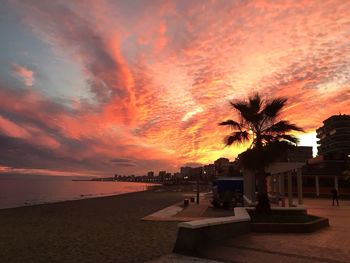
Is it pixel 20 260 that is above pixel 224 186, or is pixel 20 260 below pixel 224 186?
below

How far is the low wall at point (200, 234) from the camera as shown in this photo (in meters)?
9.22

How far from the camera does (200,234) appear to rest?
948cm

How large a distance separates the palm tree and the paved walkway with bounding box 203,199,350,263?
15.1 ft

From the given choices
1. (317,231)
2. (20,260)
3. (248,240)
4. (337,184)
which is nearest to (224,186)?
(337,184)

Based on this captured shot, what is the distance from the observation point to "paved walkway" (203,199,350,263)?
8.61m

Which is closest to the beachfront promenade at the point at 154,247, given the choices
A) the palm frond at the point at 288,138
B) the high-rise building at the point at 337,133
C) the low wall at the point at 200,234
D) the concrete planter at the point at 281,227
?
the low wall at the point at 200,234

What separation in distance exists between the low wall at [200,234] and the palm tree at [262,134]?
5.91 m

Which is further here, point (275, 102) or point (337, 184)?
point (337, 184)

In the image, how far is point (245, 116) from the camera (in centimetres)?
1712

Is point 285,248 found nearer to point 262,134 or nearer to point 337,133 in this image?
point 262,134

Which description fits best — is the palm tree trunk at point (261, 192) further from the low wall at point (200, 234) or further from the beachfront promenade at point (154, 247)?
the low wall at point (200, 234)

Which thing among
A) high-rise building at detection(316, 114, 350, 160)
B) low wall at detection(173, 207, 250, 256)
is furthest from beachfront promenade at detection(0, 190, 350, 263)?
high-rise building at detection(316, 114, 350, 160)

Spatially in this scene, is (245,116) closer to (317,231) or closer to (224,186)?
(317,231)

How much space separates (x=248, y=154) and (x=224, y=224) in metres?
6.52
